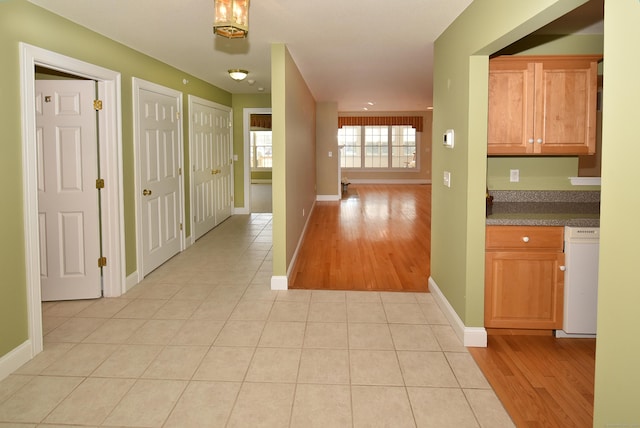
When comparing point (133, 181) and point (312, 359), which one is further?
point (133, 181)

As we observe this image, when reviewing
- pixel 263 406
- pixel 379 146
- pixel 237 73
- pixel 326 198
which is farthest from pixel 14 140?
pixel 379 146

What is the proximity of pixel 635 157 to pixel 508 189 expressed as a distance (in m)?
2.53

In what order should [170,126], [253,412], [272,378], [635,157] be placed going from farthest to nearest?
[170,126] → [272,378] → [253,412] → [635,157]

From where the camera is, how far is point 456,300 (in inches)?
143

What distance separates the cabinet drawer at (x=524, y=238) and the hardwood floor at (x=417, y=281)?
0.69 meters

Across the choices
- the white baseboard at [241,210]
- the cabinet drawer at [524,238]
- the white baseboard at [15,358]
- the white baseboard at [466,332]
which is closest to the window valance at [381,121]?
the white baseboard at [241,210]

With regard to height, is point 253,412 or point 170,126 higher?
point 170,126

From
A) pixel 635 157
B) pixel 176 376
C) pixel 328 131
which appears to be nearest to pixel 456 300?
pixel 176 376

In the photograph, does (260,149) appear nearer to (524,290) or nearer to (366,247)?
(366,247)

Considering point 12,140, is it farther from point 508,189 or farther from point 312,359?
point 508,189

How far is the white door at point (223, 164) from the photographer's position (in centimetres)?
799

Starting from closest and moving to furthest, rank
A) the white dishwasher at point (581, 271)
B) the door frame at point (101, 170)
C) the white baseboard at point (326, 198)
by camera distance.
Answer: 1. the door frame at point (101, 170)
2. the white dishwasher at point (581, 271)
3. the white baseboard at point (326, 198)

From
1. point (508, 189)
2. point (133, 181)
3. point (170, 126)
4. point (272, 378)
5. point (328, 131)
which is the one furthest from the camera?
point (328, 131)

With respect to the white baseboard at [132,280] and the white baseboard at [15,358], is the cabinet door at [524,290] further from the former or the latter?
the white baseboard at [132,280]
